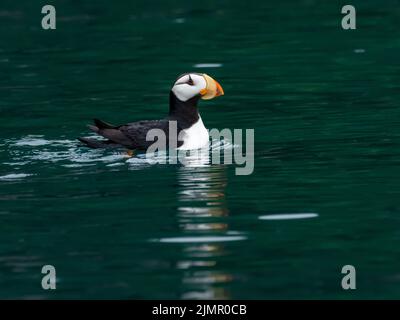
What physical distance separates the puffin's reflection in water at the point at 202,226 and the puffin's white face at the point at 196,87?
0.81m

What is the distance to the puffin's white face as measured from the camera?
14.4 meters

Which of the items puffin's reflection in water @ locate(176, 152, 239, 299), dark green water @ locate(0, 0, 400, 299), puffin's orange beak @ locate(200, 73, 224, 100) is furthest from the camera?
puffin's orange beak @ locate(200, 73, 224, 100)

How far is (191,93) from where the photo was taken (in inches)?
567

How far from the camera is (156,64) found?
2127 centimetres

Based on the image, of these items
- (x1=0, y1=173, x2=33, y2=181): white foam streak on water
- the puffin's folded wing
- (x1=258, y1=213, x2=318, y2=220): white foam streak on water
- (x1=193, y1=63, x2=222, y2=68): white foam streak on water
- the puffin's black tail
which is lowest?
(x1=258, y1=213, x2=318, y2=220): white foam streak on water

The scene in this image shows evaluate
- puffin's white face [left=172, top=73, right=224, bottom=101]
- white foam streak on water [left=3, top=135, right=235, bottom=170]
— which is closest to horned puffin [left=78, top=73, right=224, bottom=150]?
puffin's white face [left=172, top=73, right=224, bottom=101]

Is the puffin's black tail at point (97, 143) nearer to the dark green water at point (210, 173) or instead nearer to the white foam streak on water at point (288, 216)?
the dark green water at point (210, 173)

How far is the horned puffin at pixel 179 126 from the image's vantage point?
13.7 m

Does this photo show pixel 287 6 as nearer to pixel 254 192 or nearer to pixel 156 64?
pixel 156 64

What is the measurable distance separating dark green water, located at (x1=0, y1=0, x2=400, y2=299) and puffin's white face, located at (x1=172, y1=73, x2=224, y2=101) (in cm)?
82

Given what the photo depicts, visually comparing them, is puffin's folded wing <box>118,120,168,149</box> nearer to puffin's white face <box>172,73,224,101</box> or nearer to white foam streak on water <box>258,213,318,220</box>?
puffin's white face <box>172,73,224,101</box>

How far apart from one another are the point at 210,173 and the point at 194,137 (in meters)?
1.18

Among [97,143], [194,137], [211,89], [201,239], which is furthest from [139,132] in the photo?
[201,239]
